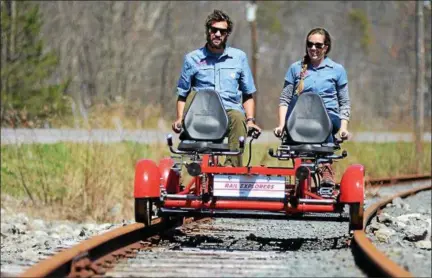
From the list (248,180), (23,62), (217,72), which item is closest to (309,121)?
(248,180)

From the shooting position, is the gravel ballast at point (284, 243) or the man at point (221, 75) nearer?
the gravel ballast at point (284, 243)

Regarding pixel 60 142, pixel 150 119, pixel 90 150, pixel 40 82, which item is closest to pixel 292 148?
pixel 90 150

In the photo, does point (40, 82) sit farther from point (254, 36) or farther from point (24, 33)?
point (254, 36)

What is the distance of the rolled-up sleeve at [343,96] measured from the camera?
940 cm

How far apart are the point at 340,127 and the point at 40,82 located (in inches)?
941

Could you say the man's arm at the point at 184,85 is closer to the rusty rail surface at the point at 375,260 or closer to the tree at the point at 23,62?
the rusty rail surface at the point at 375,260

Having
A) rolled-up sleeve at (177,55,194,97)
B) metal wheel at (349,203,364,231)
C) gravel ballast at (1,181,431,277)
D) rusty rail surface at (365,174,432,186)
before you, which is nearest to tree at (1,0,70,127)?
rusty rail surface at (365,174,432,186)

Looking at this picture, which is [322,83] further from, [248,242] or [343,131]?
[248,242]

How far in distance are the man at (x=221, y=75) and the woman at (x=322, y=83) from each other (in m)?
0.42

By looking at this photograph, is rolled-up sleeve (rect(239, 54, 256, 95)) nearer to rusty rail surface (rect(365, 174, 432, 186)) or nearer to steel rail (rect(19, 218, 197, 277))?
steel rail (rect(19, 218, 197, 277))

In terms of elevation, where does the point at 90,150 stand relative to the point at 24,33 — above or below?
below

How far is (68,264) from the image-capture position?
6.65 metres

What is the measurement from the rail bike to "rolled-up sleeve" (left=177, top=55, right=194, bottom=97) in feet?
2.43

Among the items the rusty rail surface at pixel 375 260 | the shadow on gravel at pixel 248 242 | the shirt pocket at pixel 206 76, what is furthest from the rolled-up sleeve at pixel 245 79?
the rusty rail surface at pixel 375 260
